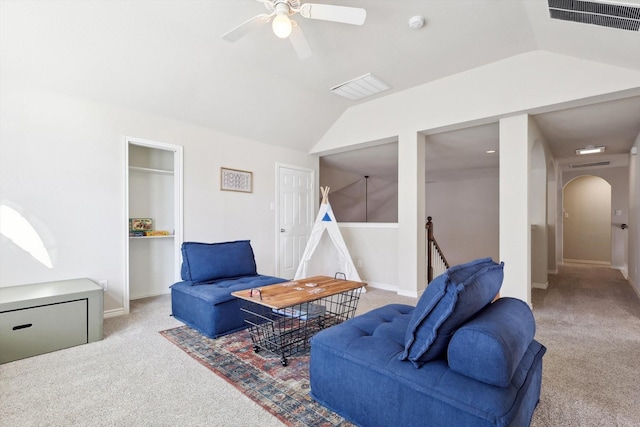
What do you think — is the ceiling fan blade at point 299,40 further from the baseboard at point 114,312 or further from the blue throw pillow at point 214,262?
the baseboard at point 114,312

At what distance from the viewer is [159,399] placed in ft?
6.30

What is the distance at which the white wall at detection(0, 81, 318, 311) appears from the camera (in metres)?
2.97

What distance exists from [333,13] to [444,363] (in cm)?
228

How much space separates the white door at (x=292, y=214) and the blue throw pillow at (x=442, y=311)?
4.03m

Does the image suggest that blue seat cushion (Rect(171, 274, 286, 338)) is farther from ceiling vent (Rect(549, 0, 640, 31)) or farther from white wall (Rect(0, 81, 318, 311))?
ceiling vent (Rect(549, 0, 640, 31))

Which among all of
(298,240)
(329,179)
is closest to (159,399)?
(298,240)

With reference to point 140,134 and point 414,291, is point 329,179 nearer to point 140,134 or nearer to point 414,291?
point 414,291

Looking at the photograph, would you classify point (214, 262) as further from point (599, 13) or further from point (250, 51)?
point (599, 13)

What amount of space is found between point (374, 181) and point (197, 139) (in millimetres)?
4981

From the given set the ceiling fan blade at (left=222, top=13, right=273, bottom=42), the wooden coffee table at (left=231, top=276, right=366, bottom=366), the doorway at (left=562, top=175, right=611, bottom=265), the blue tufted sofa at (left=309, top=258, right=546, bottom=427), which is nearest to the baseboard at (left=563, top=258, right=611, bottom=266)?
the doorway at (left=562, top=175, right=611, bottom=265)

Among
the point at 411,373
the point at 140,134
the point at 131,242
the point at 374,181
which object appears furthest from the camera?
the point at 374,181

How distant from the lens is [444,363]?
1444 mm

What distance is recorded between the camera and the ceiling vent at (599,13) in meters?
2.08

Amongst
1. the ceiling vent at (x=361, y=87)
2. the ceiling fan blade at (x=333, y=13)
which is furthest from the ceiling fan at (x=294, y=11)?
the ceiling vent at (x=361, y=87)
